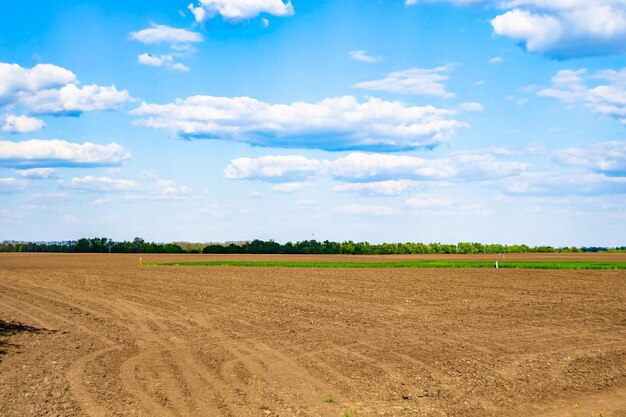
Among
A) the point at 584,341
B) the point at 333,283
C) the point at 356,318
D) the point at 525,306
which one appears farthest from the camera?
the point at 333,283

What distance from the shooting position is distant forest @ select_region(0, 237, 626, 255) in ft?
414

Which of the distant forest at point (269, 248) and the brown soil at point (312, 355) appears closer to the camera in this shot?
the brown soil at point (312, 355)

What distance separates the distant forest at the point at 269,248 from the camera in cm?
12619

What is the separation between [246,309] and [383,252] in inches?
4238

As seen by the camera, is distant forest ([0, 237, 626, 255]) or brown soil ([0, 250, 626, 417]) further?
distant forest ([0, 237, 626, 255])

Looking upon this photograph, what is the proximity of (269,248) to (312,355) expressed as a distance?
114 m

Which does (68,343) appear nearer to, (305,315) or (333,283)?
(305,315)

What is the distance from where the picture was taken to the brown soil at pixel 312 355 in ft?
44.1

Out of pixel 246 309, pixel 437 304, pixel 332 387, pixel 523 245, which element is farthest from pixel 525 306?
pixel 523 245

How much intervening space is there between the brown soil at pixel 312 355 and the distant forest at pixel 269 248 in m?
92.6

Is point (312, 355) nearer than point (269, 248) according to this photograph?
Yes

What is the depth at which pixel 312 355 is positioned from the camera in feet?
59.8

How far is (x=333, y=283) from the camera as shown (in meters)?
44.1

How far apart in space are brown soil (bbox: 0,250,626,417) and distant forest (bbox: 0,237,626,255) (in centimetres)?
9259
